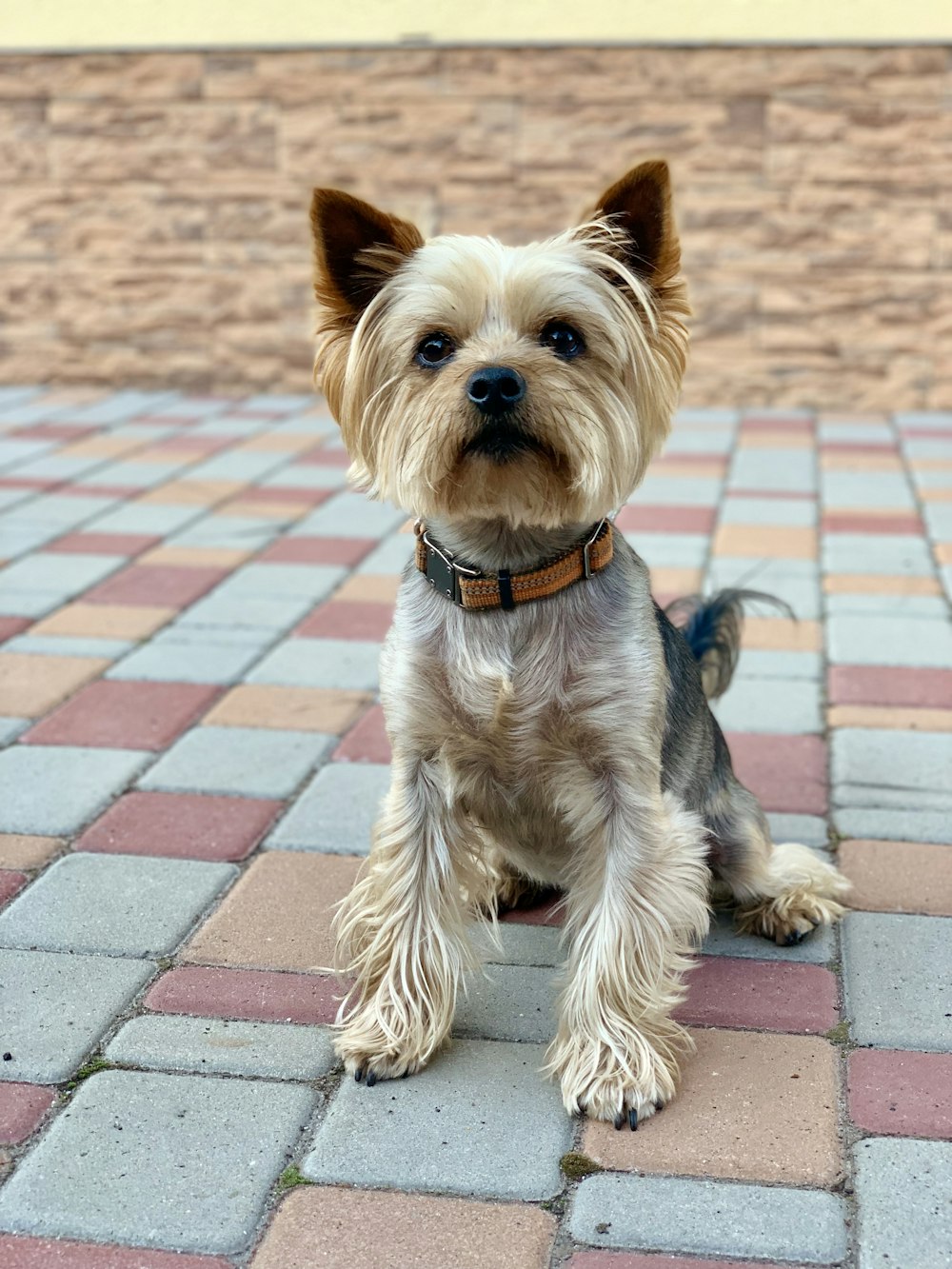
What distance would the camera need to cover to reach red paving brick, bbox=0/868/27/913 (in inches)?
119

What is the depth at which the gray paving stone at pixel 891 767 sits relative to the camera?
353cm

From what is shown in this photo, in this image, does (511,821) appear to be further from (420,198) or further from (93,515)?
(420,198)

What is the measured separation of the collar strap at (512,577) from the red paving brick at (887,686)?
1.80 metres

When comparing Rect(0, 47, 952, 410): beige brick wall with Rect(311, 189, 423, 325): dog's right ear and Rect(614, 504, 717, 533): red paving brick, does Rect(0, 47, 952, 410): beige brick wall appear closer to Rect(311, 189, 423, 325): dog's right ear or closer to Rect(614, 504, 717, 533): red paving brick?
Rect(614, 504, 717, 533): red paving brick

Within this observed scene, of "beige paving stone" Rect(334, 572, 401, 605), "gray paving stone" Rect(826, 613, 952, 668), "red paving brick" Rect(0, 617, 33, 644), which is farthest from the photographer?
"beige paving stone" Rect(334, 572, 401, 605)

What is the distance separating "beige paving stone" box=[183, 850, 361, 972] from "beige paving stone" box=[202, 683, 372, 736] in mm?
789

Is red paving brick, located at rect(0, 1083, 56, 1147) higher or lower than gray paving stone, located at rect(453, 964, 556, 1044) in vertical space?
higher

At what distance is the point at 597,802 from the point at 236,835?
1.12 metres

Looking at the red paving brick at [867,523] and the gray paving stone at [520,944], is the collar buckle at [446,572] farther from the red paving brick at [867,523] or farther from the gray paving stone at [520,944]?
the red paving brick at [867,523]

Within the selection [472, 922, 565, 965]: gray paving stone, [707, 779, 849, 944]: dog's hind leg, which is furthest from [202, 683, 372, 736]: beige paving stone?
[707, 779, 849, 944]: dog's hind leg

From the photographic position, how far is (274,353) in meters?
8.77

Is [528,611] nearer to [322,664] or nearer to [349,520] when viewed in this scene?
[322,664]

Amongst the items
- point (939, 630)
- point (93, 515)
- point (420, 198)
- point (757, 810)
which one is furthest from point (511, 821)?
point (420, 198)

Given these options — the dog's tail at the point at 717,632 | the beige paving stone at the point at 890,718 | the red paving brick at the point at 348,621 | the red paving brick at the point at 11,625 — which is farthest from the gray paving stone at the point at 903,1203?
the red paving brick at the point at 11,625
